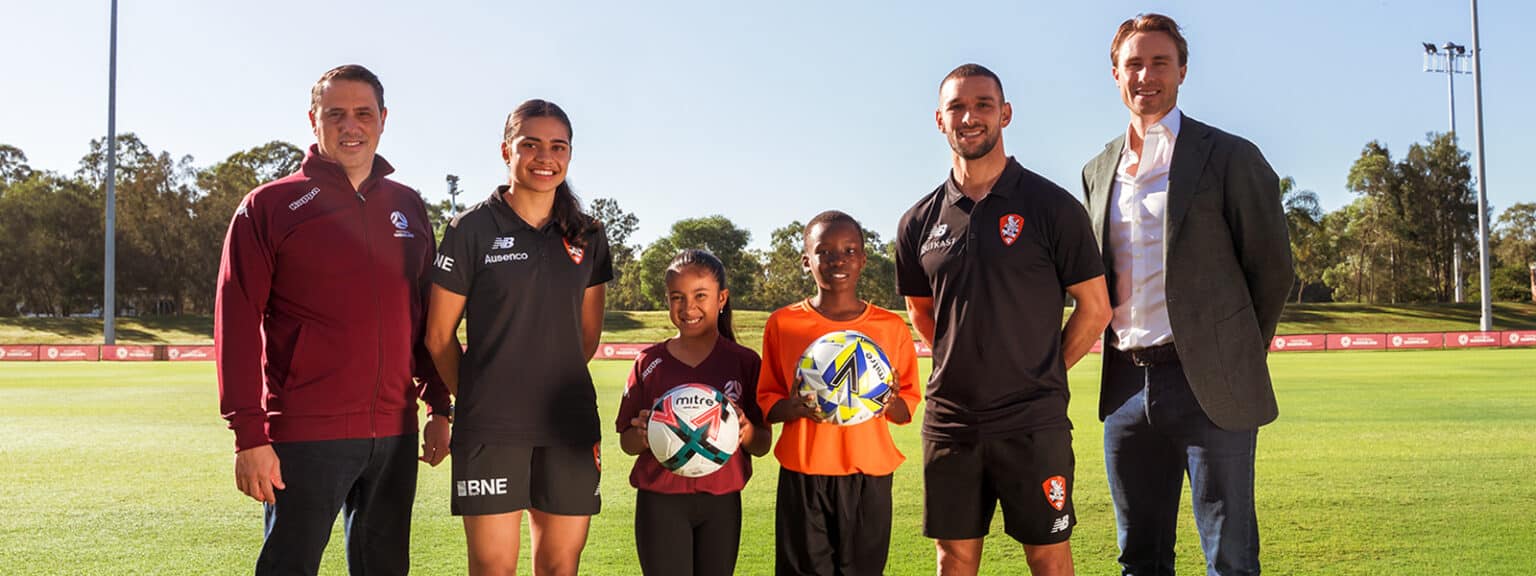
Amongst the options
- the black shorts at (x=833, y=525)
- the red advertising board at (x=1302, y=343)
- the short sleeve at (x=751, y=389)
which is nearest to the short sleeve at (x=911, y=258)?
the short sleeve at (x=751, y=389)

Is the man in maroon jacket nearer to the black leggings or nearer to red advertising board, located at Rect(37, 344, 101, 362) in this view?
the black leggings

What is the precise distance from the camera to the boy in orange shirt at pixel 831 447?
389cm

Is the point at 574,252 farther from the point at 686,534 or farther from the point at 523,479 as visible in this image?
the point at 686,534

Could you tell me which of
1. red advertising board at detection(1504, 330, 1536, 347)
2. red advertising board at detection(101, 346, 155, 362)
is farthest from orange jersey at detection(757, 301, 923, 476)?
red advertising board at detection(1504, 330, 1536, 347)

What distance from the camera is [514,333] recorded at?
12.3 feet

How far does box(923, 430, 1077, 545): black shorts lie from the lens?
3754mm

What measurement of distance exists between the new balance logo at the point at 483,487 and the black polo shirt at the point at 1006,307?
5.46 feet

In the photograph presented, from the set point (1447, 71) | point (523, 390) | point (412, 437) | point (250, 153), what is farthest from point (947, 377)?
point (250, 153)

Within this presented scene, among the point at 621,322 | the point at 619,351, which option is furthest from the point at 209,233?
the point at 619,351

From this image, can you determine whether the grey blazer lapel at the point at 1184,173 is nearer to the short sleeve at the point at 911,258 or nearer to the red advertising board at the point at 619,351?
the short sleeve at the point at 911,258

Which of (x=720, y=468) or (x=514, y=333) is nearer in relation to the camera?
(x=514, y=333)

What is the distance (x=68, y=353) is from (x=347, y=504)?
1511 inches

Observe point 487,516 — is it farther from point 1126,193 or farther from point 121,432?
point 121,432

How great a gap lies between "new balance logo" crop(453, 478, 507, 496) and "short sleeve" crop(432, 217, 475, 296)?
28.3 inches
